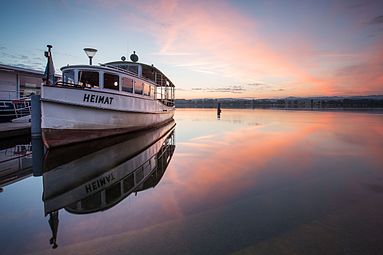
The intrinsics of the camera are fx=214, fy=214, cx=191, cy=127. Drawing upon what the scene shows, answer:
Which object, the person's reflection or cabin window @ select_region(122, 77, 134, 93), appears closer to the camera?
the person's reflection

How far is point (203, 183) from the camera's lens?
5371 millimetres

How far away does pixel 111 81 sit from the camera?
11555mm

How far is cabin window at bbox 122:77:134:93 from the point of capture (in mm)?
12129

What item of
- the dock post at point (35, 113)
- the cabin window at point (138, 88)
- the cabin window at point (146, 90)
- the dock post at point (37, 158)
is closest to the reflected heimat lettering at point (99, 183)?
the dock post at point (37, 158)

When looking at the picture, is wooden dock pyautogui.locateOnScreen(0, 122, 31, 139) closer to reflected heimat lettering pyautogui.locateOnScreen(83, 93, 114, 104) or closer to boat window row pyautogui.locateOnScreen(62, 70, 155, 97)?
boat window row pyautogui.locateOnScreen(62, 70, 155, 97)

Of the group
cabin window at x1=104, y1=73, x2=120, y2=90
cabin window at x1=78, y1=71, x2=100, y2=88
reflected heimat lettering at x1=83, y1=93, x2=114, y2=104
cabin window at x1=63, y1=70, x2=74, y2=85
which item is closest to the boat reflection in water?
reflected heimat lettering at x1=83, y1=93, x2=114, y2=104

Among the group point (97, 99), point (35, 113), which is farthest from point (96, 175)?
point (35, 113)

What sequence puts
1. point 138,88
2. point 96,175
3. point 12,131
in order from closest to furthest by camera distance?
point 96,175
point 12,131
point 138,88

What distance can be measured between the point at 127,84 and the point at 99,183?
8159 mm

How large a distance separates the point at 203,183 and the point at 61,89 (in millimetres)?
7706

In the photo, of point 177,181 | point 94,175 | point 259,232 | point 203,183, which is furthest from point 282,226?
point 94,175

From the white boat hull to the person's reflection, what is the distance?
639 cm

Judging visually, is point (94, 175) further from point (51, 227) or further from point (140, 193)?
point (51, 227)

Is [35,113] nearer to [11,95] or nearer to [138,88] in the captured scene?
[138,88]
